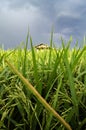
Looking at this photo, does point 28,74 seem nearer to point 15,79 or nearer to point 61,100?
point 15,79

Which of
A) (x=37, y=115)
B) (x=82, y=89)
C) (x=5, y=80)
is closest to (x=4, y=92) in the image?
(x=5, y=80)

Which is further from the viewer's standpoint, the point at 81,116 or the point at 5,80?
the point at 5,80

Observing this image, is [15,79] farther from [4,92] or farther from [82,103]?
[82,103]

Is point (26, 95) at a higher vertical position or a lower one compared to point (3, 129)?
higher

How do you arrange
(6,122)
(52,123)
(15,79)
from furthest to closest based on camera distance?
(15,79) → (6,122) → (52,123)

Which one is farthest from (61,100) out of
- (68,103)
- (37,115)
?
(37,115)

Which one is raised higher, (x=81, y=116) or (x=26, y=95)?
(x=26, y=95)

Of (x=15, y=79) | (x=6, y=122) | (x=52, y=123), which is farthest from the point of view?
(x=15, y=79)

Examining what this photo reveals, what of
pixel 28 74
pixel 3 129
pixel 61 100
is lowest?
pixel 3 129

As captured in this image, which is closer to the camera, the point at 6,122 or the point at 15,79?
the point at 6,122
